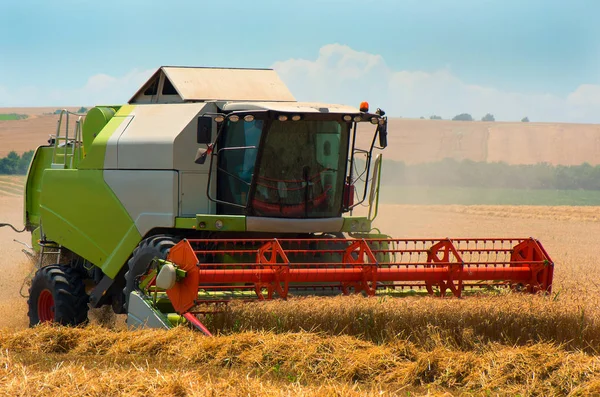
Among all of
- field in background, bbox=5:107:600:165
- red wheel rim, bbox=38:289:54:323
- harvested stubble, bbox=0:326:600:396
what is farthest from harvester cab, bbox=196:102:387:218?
field in background, bbox=5:107:600:165

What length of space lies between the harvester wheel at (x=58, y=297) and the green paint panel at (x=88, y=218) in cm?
32

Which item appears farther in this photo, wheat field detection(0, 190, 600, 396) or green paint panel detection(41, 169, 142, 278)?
green paint panel detection(41, 169, 142, 278)

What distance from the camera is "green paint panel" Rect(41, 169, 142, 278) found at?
29.8 ft

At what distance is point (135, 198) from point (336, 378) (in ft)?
12.1

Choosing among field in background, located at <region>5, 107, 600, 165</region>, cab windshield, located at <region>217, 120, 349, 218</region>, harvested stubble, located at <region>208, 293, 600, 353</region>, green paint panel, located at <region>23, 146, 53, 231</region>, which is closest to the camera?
harvested stubble, located at <region>208, 293, 600, 353</region>

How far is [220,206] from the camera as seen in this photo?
9.00 m

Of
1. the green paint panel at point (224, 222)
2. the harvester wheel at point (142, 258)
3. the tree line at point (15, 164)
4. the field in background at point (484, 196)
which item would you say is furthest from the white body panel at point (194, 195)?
the tree line at point (15, 164)

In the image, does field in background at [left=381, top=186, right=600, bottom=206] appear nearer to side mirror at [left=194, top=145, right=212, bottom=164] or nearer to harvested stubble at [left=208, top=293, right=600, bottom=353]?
side mirror at [left=194, top=145, right=212, bottom=164]

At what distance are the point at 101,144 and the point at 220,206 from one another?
158 cm

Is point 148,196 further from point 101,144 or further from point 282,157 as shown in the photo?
point 282,157

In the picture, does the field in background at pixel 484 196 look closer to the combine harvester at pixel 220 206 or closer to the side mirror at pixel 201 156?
the combine harvester at pixel 220 206

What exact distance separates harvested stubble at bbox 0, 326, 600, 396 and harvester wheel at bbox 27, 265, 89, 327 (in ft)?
6.14

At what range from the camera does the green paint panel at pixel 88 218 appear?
9070 millimetres

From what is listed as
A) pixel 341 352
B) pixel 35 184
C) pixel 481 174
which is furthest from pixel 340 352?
pixel 481 174
